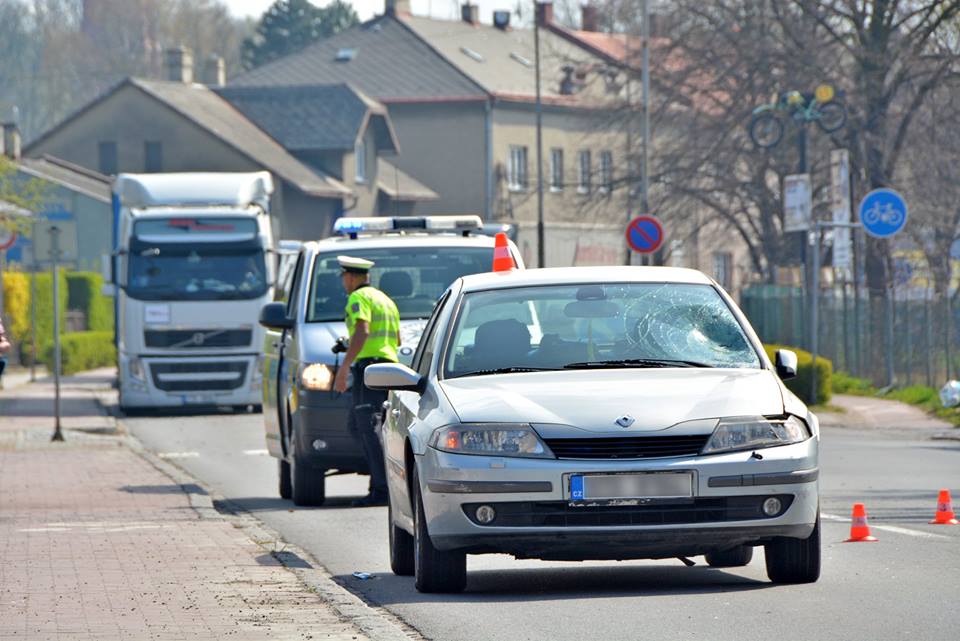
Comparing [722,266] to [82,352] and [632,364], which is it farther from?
[632,364]

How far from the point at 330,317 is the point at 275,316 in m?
0.51

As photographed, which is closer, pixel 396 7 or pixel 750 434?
pixel 750 434

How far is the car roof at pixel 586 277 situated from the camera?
10102mm

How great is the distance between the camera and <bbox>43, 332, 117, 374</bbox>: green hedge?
4922 centimetres


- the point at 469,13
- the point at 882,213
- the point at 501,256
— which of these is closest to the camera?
the point at 501,256

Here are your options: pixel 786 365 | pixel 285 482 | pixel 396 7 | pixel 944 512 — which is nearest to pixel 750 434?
pixel 786 365

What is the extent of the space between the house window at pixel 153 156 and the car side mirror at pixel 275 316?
5425 cm

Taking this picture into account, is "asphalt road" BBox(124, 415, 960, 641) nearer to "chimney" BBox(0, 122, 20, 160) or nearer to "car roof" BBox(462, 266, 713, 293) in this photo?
"car roof" BBox(462, 266, 713, 293)

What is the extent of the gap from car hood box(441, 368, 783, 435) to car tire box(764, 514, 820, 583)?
0.68 metres

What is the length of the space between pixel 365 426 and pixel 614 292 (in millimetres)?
4303

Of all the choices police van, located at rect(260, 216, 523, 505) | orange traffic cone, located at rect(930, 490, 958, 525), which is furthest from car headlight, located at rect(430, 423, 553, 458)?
police van, located at rect(260, 216, 523, 505)

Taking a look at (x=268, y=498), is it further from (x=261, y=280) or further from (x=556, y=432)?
(x=261, y=280)

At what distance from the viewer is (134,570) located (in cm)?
1073

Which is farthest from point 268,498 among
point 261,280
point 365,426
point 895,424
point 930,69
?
point 930,69
